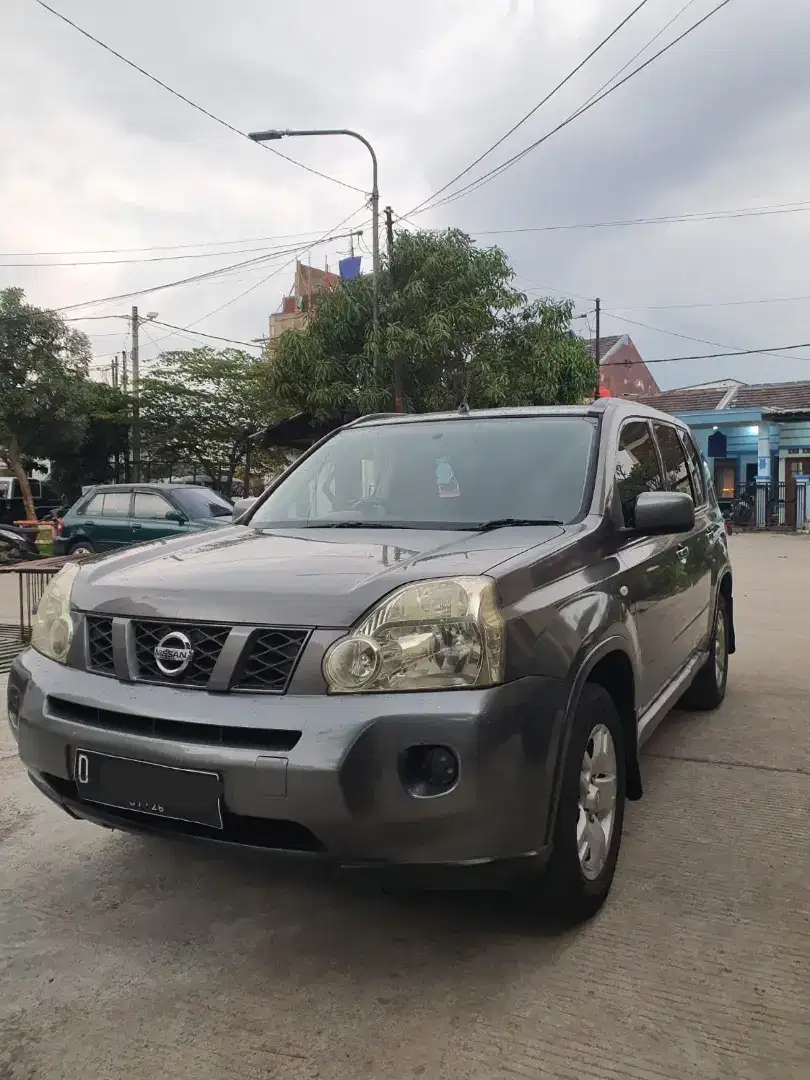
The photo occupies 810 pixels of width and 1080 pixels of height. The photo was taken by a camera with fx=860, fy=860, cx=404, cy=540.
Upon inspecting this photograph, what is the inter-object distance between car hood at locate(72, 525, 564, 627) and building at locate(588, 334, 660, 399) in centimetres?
3929

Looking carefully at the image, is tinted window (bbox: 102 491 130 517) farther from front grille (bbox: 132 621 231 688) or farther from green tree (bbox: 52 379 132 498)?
green tree (bbox: 52 379 132 498)

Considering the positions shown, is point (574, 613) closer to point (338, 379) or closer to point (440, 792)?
point (440, 792)

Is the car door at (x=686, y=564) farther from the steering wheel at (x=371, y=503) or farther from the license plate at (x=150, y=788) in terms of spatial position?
the license plate at (x=150, y=788)

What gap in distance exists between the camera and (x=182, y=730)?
2.14m

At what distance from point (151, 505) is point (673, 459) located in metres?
10.2

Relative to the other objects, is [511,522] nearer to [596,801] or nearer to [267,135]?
[596,801]

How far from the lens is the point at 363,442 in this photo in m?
3.75

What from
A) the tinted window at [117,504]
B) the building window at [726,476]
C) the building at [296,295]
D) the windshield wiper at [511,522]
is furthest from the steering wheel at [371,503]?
the building at [296,295]

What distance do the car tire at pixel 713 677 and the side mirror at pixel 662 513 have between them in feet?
6.38

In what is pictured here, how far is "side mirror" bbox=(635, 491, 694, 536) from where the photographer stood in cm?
289

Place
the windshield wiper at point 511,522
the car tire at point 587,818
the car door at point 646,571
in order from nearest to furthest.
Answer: the car tire at point 587,818
the windshield wiper at point 511,522
the car door at point 646,571

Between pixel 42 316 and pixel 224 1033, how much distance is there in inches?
984

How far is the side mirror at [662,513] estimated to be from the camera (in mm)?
2893

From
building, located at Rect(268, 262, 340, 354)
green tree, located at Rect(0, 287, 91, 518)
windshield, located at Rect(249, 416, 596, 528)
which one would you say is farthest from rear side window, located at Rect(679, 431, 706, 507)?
building, located at Rect(268, 262, 340, 354)
